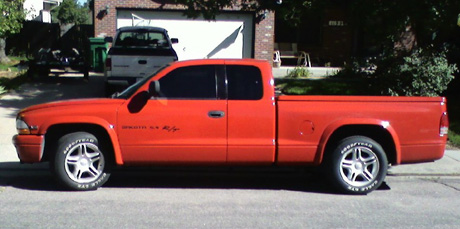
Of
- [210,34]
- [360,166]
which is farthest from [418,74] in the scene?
[210,34]

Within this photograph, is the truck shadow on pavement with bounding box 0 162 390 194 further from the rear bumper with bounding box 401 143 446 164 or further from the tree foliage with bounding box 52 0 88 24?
the tree foliage with bounding box 52 0 88 24

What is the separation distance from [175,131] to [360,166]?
7.92 feet

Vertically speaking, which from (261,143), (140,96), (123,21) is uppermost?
(123,21)

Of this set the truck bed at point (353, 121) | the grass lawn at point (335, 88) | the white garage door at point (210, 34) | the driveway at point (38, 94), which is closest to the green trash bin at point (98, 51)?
the driveway at point (38, 94)

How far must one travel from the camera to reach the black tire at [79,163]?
7.14 m

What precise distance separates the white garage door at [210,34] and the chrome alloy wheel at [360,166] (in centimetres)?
1447

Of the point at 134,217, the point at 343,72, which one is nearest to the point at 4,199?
the point at 134,217

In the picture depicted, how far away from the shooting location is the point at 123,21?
20.6 meters

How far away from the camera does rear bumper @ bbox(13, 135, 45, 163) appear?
280 inches

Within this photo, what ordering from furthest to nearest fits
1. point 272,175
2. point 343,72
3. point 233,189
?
point 343,72
point 272,175
point 233,189

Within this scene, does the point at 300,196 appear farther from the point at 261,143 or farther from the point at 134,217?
the point at 134,217

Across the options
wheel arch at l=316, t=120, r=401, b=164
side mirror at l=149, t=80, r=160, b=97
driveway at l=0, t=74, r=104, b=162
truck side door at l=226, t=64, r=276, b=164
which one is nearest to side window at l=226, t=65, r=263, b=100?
truck side door at l=226, t=64, r=276, b=164

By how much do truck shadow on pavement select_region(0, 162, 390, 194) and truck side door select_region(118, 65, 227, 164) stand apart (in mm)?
713

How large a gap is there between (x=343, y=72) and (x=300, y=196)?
11.6 m
